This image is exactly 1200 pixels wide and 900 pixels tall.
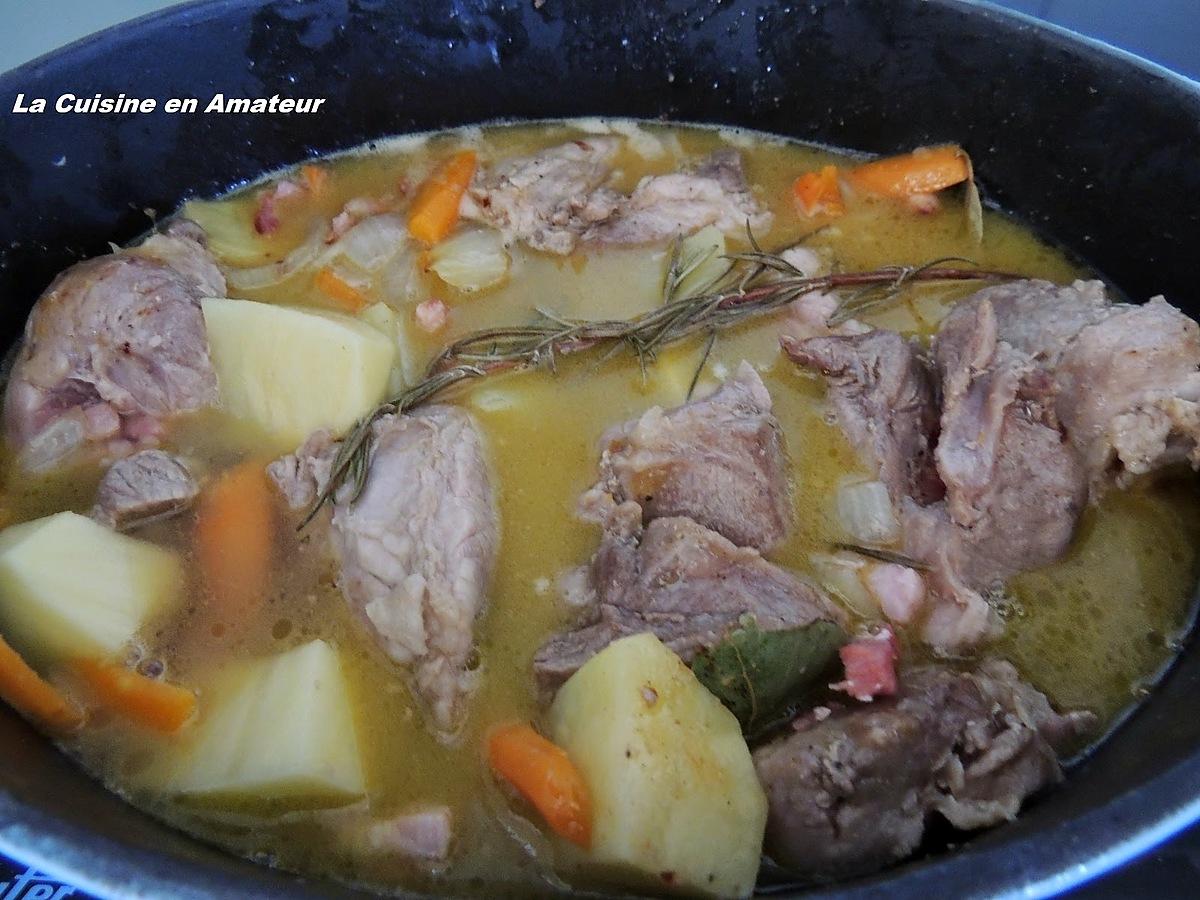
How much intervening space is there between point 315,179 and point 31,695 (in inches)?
74.6

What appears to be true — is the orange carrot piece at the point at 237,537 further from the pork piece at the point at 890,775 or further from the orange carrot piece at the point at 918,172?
the orange carrot piece at the point at 918,172

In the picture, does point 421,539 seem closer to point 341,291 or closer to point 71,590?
point 71,590

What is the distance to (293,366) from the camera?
7.91 ft

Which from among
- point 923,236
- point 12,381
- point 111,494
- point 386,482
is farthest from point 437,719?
point 923,236

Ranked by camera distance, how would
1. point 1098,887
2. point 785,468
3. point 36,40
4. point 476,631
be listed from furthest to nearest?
point 36,40, point 785,468, point 476,631, point 1098,887

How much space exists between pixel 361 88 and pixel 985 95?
205 centimetres

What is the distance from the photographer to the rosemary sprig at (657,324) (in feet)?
8.21

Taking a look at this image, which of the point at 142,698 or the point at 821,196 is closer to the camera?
the point at 142,698

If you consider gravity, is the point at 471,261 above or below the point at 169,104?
below

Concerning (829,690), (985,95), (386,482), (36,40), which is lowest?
(829,690)

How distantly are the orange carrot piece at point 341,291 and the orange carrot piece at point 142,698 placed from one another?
3.99 ft

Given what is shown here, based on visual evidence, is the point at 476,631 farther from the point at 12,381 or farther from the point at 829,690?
the point at 12,381

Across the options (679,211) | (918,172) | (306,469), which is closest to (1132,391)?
(918,172)

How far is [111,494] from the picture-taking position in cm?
227
